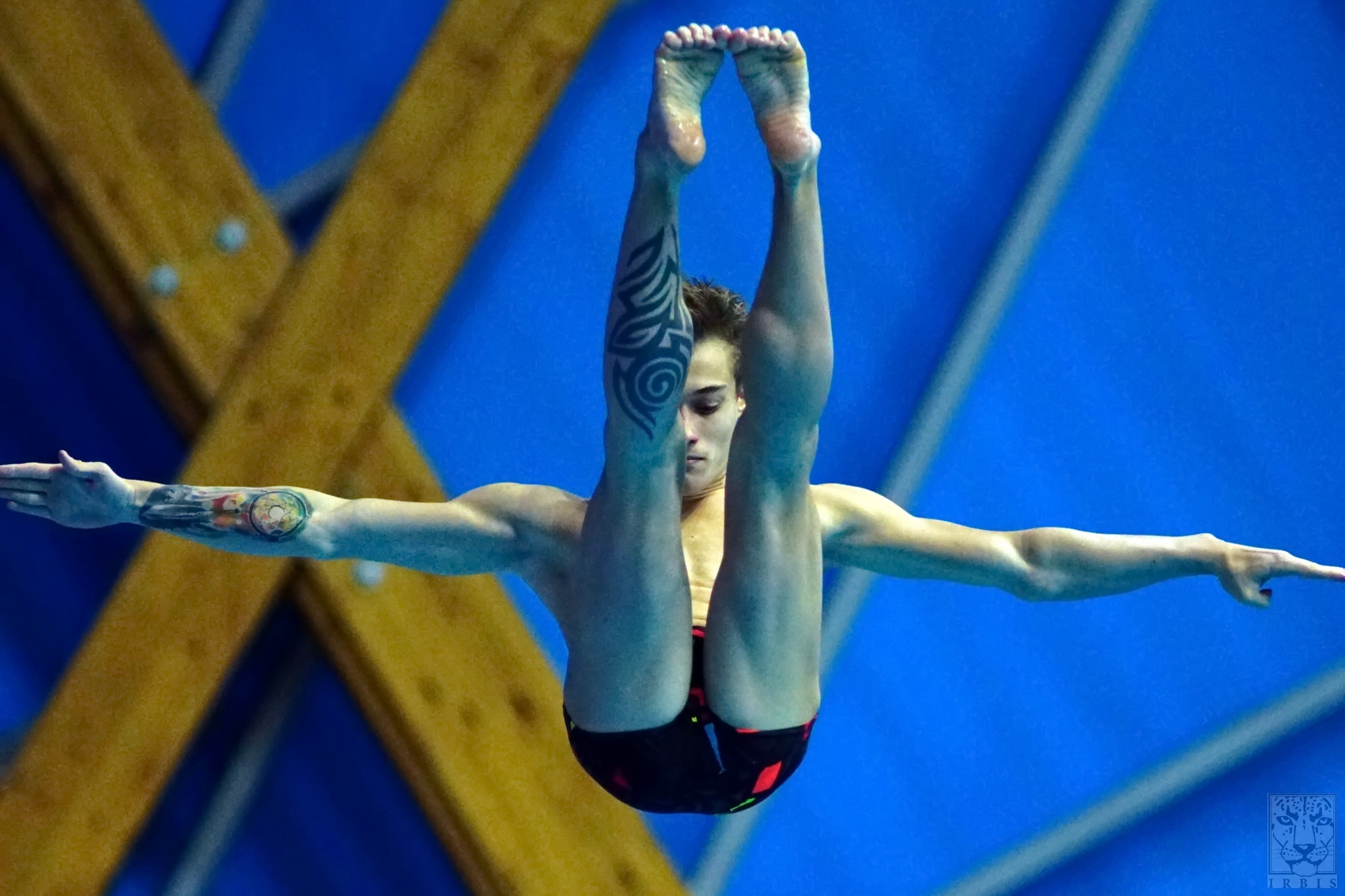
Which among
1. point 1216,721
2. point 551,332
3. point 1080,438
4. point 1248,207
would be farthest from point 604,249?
point 1216,721

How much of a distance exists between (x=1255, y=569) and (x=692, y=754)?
991 mm

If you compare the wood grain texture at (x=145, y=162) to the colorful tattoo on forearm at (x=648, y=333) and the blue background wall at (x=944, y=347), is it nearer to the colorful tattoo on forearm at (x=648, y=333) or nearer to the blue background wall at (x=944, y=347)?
the blue background wall at (x=944, y=347)

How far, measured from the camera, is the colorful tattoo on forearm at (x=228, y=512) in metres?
2.86

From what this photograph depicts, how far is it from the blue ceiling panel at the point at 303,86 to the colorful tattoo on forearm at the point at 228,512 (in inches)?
66.7

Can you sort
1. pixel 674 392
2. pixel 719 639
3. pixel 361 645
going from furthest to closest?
pixel 361 645 → pixel 719 639 → pixel 674 392

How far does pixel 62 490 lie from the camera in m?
2.70

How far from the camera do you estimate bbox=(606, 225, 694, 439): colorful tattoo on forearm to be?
2.54 metres

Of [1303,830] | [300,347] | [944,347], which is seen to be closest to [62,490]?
[300,347]

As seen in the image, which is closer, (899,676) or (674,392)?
(674,392)

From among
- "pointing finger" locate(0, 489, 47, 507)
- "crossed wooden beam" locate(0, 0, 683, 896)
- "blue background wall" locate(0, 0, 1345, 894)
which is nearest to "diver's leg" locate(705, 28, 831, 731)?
"pointing finger" locate(0, 489, 47, 507)

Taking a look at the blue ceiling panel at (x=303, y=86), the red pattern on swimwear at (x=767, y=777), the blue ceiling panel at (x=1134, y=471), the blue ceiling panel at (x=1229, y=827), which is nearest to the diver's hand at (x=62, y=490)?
the red pattern on swimwear at (x=767, y=777)

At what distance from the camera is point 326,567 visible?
4.23 meters

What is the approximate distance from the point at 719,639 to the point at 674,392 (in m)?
0.46

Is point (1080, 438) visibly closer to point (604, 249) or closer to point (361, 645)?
point (604, 249)
